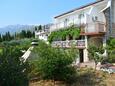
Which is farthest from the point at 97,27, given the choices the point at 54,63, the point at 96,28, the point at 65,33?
the point at 54,63

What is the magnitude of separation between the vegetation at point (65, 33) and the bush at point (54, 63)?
520 inches

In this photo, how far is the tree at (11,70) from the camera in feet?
46.7

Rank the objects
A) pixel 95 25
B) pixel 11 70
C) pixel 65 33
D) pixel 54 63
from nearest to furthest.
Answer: pixel 11 70 < pixel 54 63 < pixel 95 25 < pixel 65 33

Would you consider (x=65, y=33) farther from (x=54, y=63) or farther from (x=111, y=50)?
(x=54, y=63)

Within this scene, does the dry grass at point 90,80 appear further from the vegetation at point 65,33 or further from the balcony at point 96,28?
the vegetation at point 65,33

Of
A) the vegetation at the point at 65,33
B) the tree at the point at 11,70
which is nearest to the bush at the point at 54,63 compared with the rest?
the tree at the point at 11,70

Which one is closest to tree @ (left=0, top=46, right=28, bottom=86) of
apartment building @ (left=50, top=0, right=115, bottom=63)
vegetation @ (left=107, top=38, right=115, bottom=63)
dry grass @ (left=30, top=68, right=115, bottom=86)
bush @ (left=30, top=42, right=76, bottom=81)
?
bush @ (left=30, top=42, right=76, bottom=81)

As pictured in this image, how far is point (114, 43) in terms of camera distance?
2919cm

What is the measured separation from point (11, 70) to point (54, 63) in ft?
23.1

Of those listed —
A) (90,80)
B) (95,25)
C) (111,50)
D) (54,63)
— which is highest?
(95,25)

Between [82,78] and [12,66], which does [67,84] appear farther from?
[12,66]

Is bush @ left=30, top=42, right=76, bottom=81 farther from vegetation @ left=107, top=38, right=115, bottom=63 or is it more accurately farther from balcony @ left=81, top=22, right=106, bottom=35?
balcony @ left=81, top=22, right=106, bottom=35

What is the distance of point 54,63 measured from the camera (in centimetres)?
2116

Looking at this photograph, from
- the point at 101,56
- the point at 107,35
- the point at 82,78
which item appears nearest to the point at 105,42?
the point at 107,35
